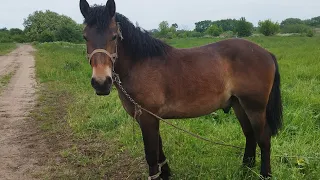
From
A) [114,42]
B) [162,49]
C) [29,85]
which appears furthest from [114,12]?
[29,85]

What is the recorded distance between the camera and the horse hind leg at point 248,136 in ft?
12.6

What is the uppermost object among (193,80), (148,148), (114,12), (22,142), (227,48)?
(114,12)

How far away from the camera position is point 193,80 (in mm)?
3375

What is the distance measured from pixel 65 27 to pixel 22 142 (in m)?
62.1

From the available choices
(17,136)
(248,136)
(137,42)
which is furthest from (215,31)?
(137,42)

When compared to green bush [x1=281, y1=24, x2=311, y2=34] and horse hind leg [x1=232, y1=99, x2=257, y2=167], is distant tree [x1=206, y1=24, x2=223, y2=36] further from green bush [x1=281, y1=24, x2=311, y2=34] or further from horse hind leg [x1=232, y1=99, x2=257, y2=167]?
horse hind leg [x1=232, y1=99, x2=257, y2=167]

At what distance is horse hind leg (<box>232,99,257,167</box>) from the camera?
384 cm

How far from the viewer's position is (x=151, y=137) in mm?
3285

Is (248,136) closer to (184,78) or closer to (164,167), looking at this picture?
(164,167)

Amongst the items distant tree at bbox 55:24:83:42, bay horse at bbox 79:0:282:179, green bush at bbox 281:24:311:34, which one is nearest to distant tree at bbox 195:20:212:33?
green bush at bbox 281:24:311:34

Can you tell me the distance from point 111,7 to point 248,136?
2.38 m

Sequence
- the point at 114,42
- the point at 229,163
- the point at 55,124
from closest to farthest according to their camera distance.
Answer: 1. the point at 114,42
2. the point at 229,163
3. the point at 55,124

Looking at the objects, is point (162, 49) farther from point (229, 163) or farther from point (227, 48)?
point (229, 163)

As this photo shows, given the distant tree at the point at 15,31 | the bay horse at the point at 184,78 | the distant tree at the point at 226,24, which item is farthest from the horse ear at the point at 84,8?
the distant tree at the point at 226,24
